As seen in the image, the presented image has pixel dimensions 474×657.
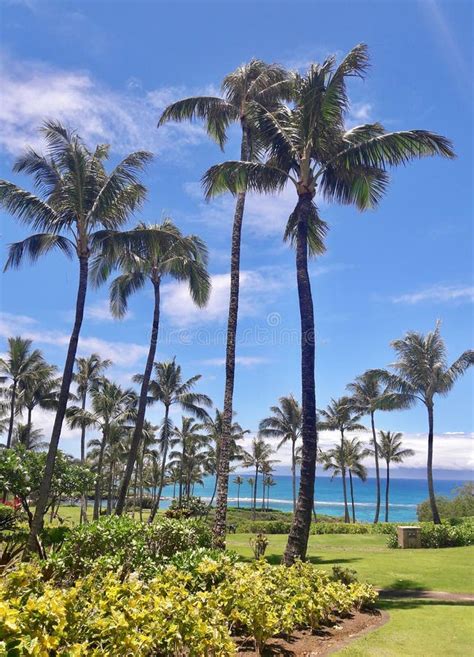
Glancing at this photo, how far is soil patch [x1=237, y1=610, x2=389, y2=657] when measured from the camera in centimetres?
685

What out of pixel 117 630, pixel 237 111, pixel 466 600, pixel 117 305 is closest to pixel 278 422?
pixel 117 305

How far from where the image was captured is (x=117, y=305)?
25344 millimetres

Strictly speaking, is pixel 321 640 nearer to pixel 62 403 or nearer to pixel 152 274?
pixel 62 403

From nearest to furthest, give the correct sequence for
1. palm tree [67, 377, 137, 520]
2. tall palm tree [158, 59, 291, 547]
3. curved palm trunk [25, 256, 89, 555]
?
curved palm trunk [25, 256, 89, 555] → tall palm tree [158, 59, 291, 547] → palm tree [67, 377, 137, 520]

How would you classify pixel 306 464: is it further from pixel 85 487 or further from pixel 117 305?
pixel 117 305

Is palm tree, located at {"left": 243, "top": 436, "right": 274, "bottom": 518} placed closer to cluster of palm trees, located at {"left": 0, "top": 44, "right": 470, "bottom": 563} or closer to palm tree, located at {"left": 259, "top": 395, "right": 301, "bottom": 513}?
palm tree, located at {"left": 259, "top": 395, "right": 301, "bottom": 513}

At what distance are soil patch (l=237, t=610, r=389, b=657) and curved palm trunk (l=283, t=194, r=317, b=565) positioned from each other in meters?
2.69

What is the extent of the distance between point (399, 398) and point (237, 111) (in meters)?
21.3

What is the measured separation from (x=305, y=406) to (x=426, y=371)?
21.4m

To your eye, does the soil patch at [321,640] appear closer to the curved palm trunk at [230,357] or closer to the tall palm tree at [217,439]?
the curved palm trunk at [230,357]

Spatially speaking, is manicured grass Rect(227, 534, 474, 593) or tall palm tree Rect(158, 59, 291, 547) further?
tall palm tree Rect(158, 59, 291, 547)

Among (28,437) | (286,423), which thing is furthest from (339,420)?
(28,437)

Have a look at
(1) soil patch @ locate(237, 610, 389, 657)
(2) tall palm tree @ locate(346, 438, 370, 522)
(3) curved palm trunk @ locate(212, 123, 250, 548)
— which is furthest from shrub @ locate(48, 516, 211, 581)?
(2) tall palm tree @ locate(346, 438, 370, 522)

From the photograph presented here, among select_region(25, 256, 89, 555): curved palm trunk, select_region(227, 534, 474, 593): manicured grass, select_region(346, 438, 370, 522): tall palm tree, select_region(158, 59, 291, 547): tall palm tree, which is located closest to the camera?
select_region(227, 534, 474, 593): manicured grass
